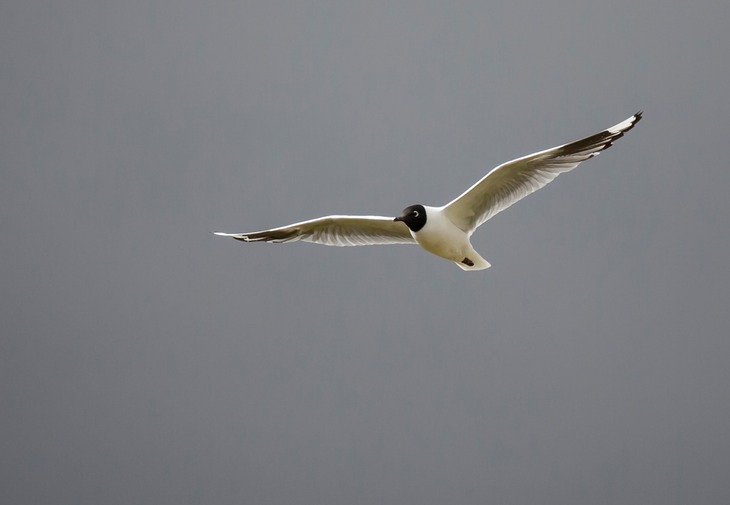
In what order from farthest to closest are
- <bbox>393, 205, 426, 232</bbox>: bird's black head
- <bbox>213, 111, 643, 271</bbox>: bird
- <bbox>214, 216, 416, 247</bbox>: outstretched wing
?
<bbox>214, 216, 416, 247</bbox>: outstretched wing
<bbox>393, 205, 426, 232</bbox>: bird's black head
<bbox>213, 111, 643, 271</bbox>: bird

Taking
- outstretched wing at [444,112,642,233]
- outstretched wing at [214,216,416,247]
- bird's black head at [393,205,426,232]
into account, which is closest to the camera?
outstretched wing at [444,112,642,233]

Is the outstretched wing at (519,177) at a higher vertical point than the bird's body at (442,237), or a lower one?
higher

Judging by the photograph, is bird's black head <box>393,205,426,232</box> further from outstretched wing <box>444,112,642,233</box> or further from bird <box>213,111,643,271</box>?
outstretched wing <box>444,112,642,233</box>

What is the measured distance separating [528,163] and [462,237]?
1.05m

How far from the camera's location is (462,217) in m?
11.0

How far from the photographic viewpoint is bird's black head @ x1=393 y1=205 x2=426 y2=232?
10.6 metres

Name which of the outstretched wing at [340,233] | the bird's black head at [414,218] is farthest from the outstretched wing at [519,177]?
the outstretched wing at [340,233]

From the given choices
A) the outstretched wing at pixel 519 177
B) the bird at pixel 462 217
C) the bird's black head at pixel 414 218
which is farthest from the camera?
the bird's black head at pixel 414 218

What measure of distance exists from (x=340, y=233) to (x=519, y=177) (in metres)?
2.19

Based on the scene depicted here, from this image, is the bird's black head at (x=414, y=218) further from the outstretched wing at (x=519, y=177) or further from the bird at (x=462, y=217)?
the outstretched wing at (x=519, y=177)

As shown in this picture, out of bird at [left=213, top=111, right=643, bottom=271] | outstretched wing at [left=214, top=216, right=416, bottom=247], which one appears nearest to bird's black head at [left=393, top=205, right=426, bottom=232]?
bird at [left=213, top=111, right=643, bottom=271]

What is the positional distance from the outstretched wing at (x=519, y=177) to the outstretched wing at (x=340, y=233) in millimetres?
909

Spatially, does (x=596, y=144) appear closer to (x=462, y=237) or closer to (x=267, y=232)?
(x=462, y=237)

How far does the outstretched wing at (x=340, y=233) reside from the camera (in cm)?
1164
